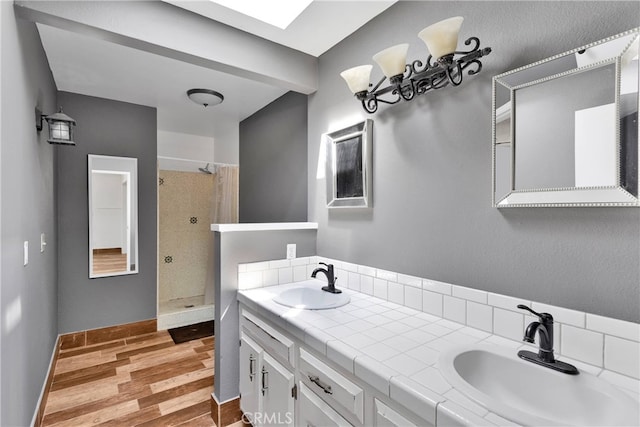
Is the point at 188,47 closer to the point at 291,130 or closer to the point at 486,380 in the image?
the point at 291,130

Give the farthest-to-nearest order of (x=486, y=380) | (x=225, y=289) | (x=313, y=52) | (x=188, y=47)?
1. (x=313, y=52)
2. (x=225, y=289)
3. (x=188, y=47)
4. (x=486, y=380)

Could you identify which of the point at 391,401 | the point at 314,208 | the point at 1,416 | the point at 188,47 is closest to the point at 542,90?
the point at 391,401

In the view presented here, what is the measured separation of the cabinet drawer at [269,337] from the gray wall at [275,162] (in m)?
1.02

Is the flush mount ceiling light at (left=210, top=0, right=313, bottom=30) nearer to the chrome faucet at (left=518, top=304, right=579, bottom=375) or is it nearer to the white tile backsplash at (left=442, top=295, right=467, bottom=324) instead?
the white tile backsplash at (left=442, top=295, right=467, bottom=324)

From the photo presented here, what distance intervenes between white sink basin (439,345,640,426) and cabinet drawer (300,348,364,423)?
0.33 metres

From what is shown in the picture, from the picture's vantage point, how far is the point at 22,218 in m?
1.56

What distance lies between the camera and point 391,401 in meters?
0.99

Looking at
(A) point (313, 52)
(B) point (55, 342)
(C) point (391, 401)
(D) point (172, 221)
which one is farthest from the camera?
(D) point (172, 221)

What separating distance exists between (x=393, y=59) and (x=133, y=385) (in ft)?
9.28

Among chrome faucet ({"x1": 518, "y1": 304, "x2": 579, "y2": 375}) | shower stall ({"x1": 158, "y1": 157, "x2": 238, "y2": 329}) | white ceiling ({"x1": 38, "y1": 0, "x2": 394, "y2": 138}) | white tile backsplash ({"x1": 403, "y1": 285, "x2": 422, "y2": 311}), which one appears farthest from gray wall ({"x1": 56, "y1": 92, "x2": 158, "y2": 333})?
chrome faucet ({"x1": 518, "y1": 304, "x2": 579, "y2": 375})

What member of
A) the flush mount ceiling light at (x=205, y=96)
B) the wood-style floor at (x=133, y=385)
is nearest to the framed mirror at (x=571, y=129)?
the wood-style floor at (x=133, y=385)

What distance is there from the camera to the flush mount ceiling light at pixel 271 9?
176cm

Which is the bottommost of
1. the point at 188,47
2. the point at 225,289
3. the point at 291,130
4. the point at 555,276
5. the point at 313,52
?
the point at 225,289

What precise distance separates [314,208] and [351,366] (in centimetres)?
146
